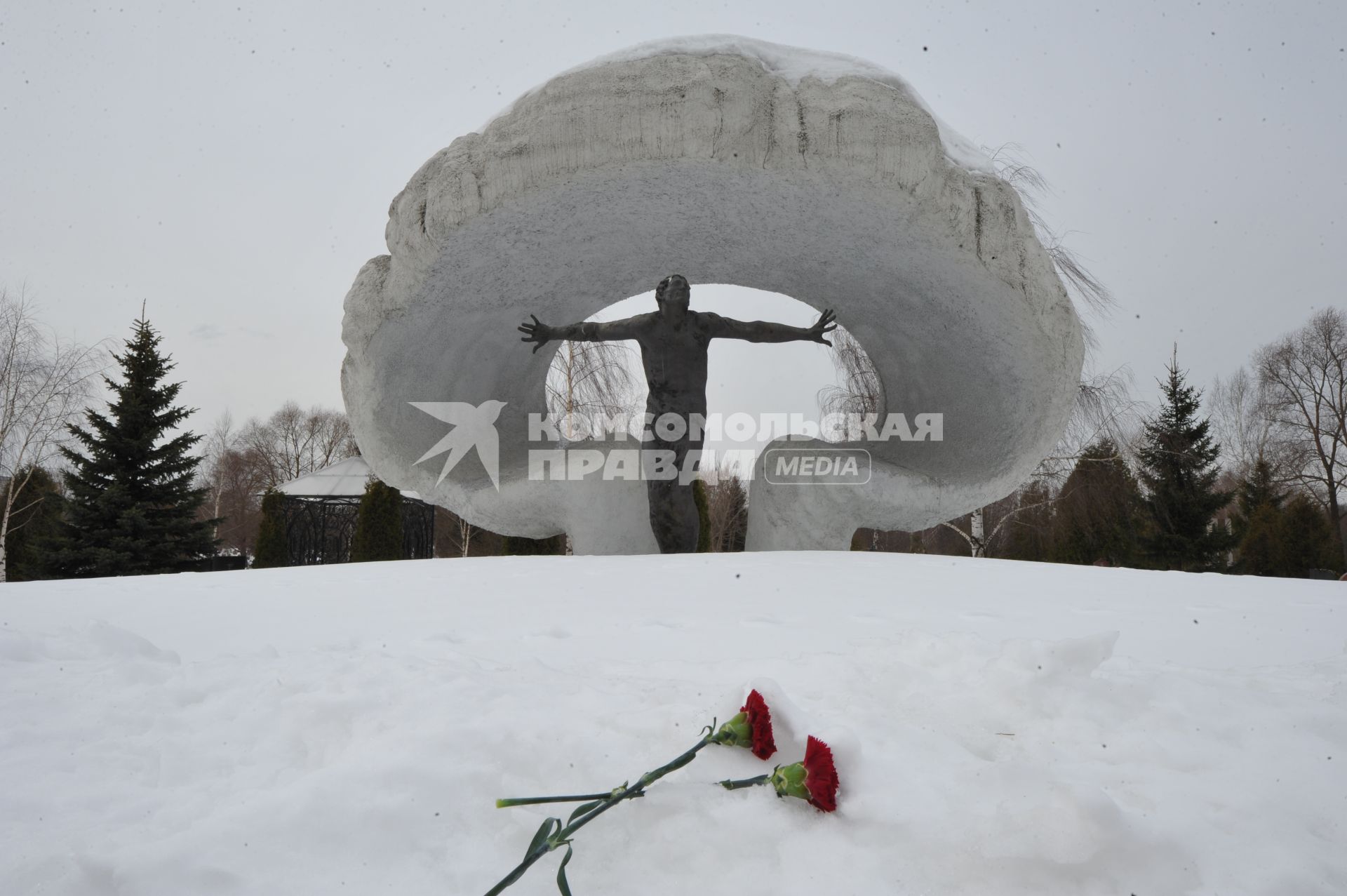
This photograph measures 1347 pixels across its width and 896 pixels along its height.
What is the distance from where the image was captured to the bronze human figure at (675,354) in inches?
186

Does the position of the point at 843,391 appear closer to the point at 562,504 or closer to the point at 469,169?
the point at 562,504

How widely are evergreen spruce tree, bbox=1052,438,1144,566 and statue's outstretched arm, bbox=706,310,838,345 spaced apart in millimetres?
8946

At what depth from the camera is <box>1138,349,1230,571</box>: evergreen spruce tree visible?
13.8m

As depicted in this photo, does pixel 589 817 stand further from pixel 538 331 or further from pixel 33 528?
pixel 33 528

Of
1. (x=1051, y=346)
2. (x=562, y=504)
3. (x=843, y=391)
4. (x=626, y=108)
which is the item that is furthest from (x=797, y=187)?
(x=843, y=391)

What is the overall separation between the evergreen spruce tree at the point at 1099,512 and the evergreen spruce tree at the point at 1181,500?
30 cm

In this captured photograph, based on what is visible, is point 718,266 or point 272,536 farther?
point 272,536

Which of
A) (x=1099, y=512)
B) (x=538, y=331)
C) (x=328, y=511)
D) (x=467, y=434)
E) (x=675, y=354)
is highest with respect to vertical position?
(x=538, y=331)

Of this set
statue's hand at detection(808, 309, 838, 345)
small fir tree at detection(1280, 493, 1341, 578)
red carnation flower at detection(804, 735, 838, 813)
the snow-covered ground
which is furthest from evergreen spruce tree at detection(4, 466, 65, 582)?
small fir tree at detection(1280, 493, 1341, 578)

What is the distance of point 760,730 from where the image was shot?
1019 millimetres

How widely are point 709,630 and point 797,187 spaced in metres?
2.69

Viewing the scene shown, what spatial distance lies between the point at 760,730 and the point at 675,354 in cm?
389

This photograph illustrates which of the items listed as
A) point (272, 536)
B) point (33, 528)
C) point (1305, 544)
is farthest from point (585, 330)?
point (1305, 544)

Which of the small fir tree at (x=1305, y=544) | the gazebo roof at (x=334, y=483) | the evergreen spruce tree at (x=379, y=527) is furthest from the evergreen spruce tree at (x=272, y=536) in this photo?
the small fir tree at (x=1305, y=544)
